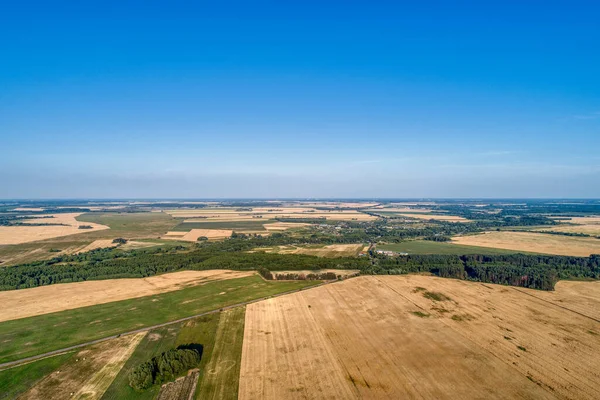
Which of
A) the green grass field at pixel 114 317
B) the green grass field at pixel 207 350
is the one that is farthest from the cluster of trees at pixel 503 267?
the green grass field at pixel 207 350

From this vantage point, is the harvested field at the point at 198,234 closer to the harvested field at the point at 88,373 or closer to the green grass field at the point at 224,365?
the green grass field at the point at 224,365

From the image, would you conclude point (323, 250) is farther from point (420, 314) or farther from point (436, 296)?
point (420, 314)

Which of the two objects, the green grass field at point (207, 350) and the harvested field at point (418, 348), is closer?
the green grass field at point (207, 350)

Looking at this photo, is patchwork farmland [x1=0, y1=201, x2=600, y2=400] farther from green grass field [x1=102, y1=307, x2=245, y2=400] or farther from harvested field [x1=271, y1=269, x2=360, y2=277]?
harvested field [x1=271, y1=269, x2=360, y2=277]

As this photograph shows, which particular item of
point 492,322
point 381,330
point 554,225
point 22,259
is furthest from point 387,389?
point 554,225

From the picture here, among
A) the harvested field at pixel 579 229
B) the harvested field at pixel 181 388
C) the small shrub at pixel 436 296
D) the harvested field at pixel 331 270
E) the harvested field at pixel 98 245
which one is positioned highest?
the harvested field at pixel 579 229

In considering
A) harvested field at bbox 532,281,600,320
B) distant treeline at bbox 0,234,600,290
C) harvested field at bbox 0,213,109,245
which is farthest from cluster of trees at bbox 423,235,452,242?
harvested field at bbox 0,213,109,245

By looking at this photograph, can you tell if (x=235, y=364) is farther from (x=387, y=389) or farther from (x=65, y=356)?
(x=65, y=356)

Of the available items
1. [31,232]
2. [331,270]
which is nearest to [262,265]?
[331,270]
